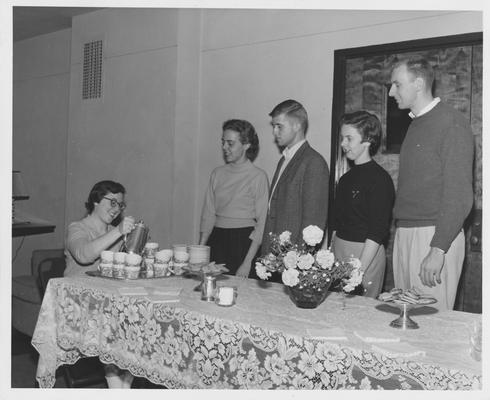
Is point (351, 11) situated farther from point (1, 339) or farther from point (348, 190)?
point (1, 339)

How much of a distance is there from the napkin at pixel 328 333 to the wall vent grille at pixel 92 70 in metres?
4.06

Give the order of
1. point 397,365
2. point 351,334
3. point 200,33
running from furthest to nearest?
point 200,33
point 351,334
point 397,365

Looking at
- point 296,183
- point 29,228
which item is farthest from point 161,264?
point 29,228

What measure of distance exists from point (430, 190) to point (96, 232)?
1.77 meters

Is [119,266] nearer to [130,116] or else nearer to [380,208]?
[380,208]

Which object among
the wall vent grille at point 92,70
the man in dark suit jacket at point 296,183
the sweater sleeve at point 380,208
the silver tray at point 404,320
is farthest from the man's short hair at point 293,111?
the wall vent grille at point 92,70

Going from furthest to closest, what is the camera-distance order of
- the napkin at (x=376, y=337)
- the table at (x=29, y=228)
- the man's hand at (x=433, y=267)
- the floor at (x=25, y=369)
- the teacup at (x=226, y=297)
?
the table at (x=29, y=228) → the floor at (x=25, y=369) → the man's hand at (x=433, y=267) → the teacup at (x=226, y=297) → the napkin at (x=376, y=337)

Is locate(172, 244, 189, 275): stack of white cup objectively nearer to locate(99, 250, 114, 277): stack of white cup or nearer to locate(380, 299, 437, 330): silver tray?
locate(99, 250, 114, 277): stack of white cup

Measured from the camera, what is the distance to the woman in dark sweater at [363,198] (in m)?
2.95

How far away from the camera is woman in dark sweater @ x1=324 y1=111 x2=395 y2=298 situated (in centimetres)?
295

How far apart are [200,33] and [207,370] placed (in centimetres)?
342

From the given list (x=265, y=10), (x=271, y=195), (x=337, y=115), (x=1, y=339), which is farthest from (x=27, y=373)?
(x=265, y=10)

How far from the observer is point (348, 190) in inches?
121

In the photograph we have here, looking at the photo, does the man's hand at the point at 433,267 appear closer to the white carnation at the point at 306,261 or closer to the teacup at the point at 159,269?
the white carnation at the point at 306,261
